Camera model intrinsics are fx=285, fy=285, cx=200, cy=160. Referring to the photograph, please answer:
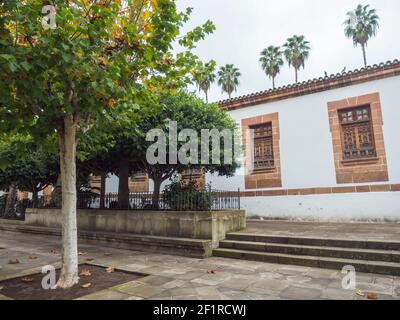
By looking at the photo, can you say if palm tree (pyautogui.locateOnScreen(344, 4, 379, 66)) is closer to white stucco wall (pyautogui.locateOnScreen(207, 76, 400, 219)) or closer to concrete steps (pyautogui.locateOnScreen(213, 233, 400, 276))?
white stucco wall (pyautogui.locateOnScreen(207, 76, 400, 219))

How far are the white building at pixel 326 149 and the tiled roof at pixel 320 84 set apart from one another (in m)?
0.03

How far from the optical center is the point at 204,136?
7.78m

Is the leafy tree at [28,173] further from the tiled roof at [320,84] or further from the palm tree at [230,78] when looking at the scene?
the palm tree at [230,78]

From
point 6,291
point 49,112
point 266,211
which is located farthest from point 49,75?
point 266,211

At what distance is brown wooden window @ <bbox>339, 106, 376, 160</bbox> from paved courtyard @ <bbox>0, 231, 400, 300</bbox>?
721cm

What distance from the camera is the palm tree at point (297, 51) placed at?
72.2 feet

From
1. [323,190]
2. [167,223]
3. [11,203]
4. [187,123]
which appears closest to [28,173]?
[11,203]

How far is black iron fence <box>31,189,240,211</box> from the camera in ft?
25.9

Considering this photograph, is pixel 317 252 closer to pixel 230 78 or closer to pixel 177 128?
pixel 177 128

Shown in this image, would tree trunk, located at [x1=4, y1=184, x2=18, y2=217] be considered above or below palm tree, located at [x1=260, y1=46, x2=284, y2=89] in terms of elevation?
below

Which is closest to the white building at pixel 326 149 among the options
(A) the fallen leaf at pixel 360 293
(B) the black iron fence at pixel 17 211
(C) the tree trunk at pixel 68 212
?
(A) the fallen leaf at pixel 360 293

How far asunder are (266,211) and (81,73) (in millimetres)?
10164

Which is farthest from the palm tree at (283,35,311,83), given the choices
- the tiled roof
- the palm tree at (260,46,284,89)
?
the tiled roof

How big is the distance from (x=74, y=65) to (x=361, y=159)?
10572mm
